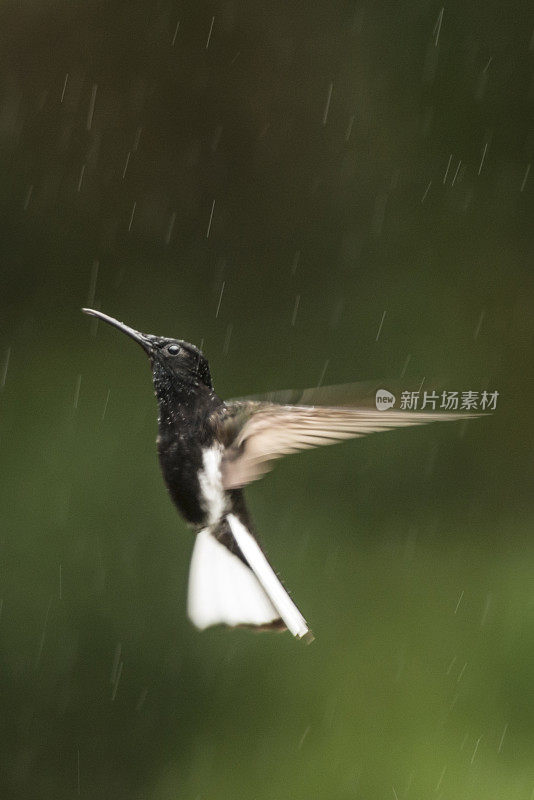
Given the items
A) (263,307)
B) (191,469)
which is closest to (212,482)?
(191,469)

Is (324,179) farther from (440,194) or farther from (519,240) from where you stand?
(519,240)

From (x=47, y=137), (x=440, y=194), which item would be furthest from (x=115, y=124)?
(x=440, y=194)

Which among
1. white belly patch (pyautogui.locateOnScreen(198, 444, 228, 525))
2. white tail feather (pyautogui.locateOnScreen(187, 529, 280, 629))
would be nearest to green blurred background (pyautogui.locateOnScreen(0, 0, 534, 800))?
white tail feather (pyautogui.locateOnScreen(187, 529, 280, 629))

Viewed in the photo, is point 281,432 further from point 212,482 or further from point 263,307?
point 263,307

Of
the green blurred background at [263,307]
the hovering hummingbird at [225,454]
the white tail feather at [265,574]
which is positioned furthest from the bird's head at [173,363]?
the green blurred background at [263,307]

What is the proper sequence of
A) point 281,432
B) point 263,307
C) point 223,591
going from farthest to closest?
point 263,307
point 223,591
point 281,432

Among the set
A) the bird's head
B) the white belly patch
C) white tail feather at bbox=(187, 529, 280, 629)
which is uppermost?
the bird's head

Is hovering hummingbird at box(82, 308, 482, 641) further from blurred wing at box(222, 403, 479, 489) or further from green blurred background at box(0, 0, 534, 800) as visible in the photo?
green blurred background at box(0, 0, 534, 800)

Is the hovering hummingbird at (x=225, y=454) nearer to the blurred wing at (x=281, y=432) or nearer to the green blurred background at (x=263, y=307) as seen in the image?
the blurred wing at (x=281, y=432)
